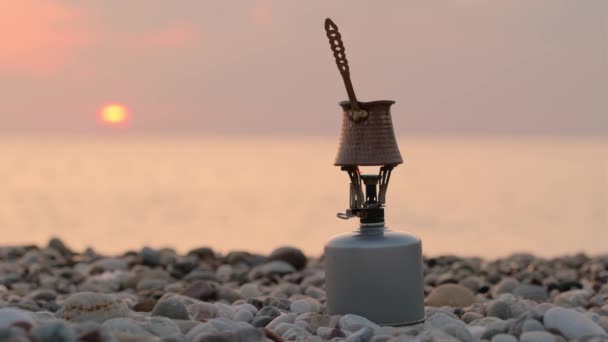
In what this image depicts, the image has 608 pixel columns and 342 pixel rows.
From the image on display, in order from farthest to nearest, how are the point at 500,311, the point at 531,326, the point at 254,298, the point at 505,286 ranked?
the point at 505,286
the point at 254,298
the point at 500,311
the point at 531,326

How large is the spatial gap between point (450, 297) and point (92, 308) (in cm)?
292

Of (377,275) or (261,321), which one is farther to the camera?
(261,321)

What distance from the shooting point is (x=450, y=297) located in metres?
6.90

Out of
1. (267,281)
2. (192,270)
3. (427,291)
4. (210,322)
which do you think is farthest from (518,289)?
(210,322)

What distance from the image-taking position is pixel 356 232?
5176 millimetres

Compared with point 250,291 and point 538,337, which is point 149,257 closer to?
point 250,291

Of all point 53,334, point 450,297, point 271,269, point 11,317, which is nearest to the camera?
point 53,334

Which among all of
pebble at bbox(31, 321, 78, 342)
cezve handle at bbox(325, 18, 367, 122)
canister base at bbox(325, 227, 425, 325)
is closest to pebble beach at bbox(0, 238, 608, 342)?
pebble at bbox(31, 321, 78, 342)

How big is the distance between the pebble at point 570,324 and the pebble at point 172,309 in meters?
1.87

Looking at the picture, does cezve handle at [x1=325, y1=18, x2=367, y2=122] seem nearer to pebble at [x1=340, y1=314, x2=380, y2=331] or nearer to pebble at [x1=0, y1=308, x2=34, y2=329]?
pebble at [x1=340, y1=314, x2=380, y2=331]

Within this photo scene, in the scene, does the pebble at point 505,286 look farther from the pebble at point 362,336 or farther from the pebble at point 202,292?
the pebble at point 362,336

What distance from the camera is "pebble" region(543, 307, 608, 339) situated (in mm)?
4586

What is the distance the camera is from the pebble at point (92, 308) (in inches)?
192

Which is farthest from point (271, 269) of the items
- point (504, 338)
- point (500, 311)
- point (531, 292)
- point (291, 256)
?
point (504, 338)
